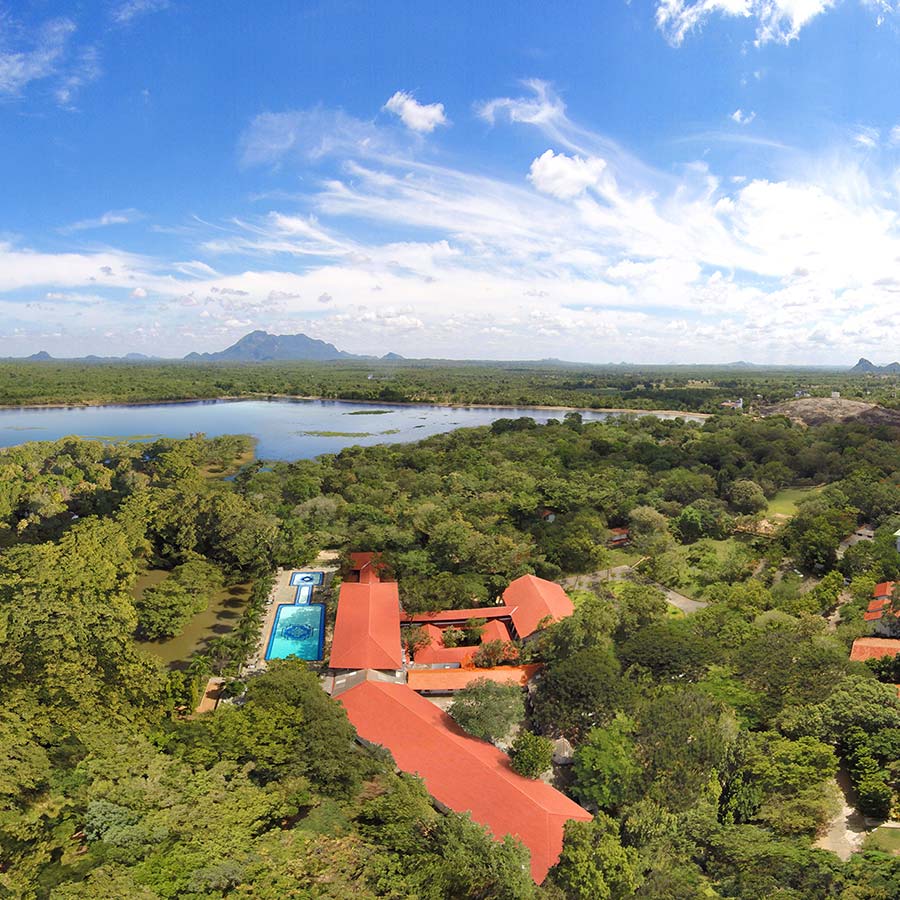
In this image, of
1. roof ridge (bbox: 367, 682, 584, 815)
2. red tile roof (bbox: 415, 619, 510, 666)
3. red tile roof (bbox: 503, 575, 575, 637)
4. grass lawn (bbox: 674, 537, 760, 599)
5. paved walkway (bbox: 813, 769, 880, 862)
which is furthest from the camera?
grass lawn (bbox: 674, 537, 760, 599)

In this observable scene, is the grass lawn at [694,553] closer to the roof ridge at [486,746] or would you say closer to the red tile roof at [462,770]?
the roof ridge at [486,746]

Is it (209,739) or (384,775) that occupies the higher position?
(209,739)

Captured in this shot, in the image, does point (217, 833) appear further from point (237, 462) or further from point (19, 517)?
point (237, 462)

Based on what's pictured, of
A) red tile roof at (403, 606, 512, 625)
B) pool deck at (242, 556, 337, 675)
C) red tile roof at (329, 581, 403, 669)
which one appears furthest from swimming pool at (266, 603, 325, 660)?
red tile roof at (403, 606, 512, 625)

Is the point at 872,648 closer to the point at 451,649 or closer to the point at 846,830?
the point at 846,830

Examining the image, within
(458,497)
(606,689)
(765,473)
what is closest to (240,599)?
(458,497)

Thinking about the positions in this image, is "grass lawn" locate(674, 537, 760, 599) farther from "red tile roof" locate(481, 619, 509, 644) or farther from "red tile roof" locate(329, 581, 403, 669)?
"red tile roof" locate(329, 581, 403, 669)
